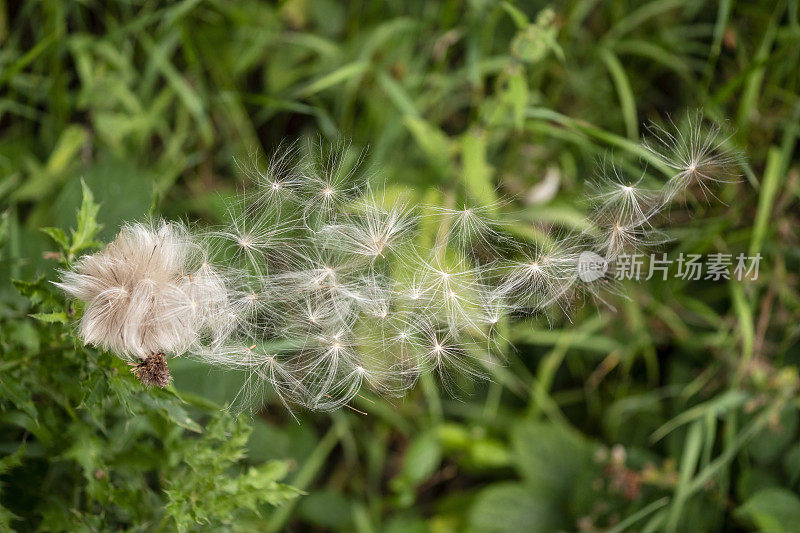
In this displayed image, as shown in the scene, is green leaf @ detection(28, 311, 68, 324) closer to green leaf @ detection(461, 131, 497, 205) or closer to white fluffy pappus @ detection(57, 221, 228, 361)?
white fluffy pappus @ detection(57, 221, 228, 361)

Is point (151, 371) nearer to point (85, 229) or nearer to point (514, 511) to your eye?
point (85, 229)

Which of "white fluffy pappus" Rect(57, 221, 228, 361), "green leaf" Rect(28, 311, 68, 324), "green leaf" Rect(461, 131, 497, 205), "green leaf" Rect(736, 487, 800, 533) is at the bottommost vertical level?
"green leaf" Rect(28, 311, 68, 324)

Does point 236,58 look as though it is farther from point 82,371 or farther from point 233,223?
point 82,371

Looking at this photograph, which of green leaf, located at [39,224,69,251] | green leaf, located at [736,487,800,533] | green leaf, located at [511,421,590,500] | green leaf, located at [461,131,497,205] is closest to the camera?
green leaf, located at [39,224,69,251]

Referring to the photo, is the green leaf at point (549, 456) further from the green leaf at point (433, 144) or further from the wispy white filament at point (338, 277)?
the green leaf at point (433, 144)

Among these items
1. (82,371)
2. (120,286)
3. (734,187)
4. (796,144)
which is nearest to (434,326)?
(120,286)

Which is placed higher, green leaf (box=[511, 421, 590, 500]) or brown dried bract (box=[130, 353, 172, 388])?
green leaf (box=[511, 421, 590, 500])

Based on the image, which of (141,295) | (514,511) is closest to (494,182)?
(514,511)

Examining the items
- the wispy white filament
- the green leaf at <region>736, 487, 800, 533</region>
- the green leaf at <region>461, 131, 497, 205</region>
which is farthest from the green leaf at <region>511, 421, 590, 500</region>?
the green leaf at <region>461, 131, 497, 205</region>
